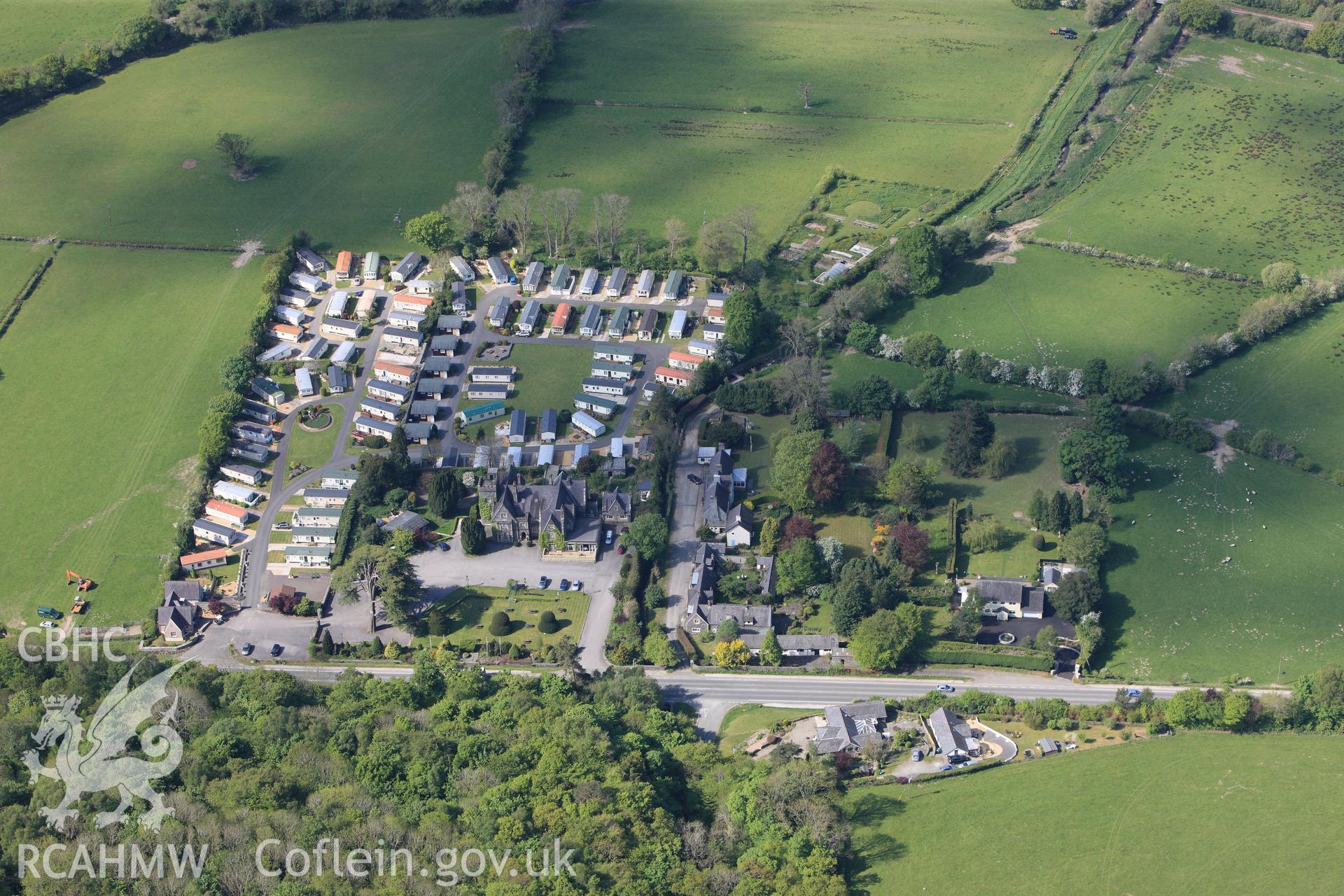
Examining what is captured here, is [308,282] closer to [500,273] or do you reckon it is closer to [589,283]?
[500,273]

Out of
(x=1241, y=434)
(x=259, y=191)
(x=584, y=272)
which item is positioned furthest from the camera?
(x=259, y=191)

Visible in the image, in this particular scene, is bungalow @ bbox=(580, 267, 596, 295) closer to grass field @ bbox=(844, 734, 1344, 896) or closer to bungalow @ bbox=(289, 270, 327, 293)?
bungalow @ bbox=(289, 270, 327, 293)

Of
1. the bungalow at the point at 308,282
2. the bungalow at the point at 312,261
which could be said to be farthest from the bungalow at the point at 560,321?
the bungalow at the point at 312,261

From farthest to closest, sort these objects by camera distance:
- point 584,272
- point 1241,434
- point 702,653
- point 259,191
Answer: point 259,191
point 584,272
point 1241,434
point 702,653

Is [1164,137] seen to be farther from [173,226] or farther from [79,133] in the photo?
[79,133]

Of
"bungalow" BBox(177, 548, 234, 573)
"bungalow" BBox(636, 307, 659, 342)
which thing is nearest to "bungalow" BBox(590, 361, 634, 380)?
"bungalow" BBox(636, 307, 659, 342)

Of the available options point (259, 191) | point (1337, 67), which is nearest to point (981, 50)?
point (1337, 67)

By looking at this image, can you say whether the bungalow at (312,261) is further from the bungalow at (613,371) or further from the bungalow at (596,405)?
the bungalow at (596,405)

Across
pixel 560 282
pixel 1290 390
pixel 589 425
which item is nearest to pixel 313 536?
pixel 589 425
